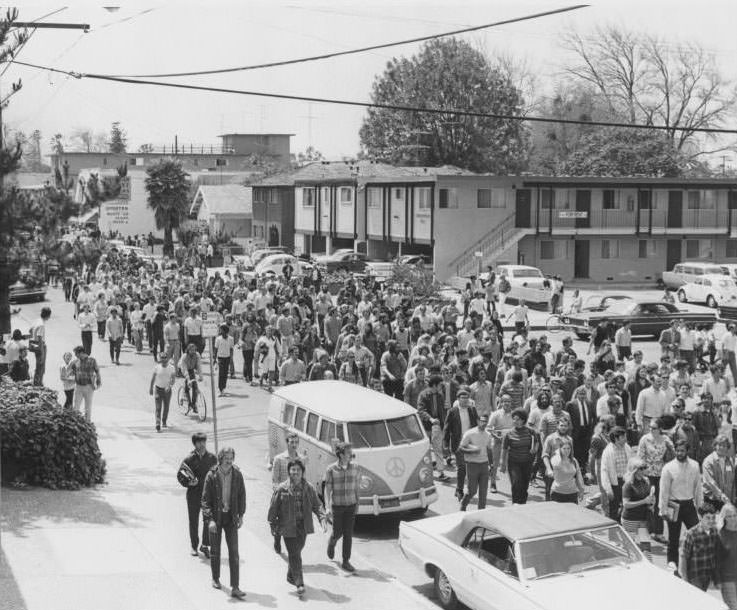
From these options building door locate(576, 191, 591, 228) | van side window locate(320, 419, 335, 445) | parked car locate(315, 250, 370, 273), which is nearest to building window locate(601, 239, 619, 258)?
building door locate(576, 191, 591, 228)

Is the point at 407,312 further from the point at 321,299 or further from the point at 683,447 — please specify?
the point at 683,447

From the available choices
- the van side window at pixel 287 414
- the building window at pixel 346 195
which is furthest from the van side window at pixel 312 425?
the building window at pixel 346 195

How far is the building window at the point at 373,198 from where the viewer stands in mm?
57031

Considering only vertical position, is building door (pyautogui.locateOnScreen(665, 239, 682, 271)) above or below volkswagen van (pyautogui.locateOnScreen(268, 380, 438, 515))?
above

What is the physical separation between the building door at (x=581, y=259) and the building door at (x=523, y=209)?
286 centimetres

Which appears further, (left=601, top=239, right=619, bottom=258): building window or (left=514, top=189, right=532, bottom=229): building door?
(left=601, top=239, right=619, bottom=258): building window

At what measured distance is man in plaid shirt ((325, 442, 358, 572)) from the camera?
Result: 1178 centimetres

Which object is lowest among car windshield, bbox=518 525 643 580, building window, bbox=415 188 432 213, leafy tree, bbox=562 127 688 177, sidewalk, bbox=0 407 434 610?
sidewalk, bbox=0 407 434 610

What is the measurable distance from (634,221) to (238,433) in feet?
117

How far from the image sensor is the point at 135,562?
11.6m

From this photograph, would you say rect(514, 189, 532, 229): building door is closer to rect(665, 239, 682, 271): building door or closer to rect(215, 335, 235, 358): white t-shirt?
rect(665, 239, 682, 271): building door

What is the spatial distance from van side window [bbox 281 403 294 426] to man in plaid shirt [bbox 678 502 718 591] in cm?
643

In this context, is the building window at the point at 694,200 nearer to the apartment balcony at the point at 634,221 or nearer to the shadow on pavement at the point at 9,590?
the apartment balcony at the point at 634,221

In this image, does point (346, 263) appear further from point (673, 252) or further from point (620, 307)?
point (620, 307)
